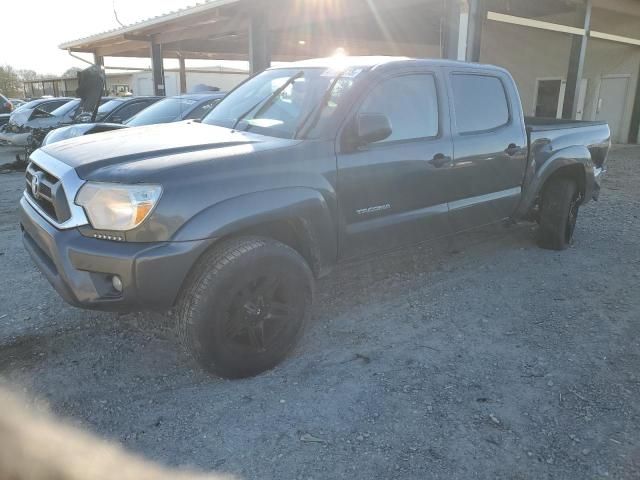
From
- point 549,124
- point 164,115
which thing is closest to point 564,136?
point 549,124

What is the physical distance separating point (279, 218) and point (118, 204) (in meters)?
0.88

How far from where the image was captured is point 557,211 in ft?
17.5

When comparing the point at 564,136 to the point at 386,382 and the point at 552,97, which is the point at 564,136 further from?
the point at 552,97

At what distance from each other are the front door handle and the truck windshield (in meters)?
0.87

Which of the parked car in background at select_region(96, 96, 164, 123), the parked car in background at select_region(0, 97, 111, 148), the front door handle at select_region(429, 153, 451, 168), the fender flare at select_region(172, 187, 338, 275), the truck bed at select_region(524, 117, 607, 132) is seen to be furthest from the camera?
the parked car in background at select_region(0, 97, 111, 148)

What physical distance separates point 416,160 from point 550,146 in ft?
6.72

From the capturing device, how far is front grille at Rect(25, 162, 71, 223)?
9.05 feet

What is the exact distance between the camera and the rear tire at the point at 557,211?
5312 millimetres

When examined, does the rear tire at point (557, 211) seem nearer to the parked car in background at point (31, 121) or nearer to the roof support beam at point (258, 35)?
the roof support beam at point (258, 35)

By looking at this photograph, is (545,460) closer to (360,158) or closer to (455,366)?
(455,366)

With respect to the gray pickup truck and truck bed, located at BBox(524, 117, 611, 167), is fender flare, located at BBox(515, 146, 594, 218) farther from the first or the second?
the gray pickup truck

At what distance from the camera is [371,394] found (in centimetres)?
291

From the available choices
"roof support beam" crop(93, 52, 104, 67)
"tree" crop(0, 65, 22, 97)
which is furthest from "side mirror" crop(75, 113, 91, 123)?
"tree" crop(0, 65, 22, 97)

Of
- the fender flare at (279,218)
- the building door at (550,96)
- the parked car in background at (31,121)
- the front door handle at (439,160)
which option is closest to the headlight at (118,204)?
the fender flare at (279,218)
